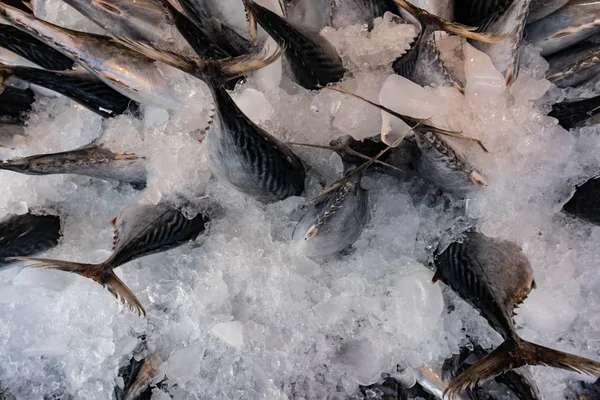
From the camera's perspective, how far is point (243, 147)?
0.96 m

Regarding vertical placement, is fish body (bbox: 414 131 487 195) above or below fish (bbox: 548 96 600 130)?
below

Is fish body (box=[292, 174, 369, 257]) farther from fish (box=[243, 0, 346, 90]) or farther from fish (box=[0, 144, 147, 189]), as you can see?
fish (box=[0, 144, 147, 189])

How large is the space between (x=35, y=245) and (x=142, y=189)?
0.30 m

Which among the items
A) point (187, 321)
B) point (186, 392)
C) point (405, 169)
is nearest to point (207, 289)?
point (187, 321)

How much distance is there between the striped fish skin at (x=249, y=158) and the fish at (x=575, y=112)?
610 millimetres

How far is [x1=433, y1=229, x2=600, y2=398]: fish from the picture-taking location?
88 centimetres

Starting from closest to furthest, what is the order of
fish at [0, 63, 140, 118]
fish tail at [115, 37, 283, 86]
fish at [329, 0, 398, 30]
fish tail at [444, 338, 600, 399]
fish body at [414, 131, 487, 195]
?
1. fish tail at [115, 37, 283, 86]
2. fish tail at [444, 338, 600, 399]
3. fish body at [414, 131, 487, 195]
4. fish at [0, 63, 140, 118]
5. fish at [329, 0, 398, 30]

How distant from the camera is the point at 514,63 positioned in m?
1.09

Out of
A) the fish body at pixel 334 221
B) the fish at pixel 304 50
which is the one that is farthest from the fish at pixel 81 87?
the fish body at pixel 334 221

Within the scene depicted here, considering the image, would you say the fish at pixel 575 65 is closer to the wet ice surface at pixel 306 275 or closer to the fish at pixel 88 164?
the wet ice surface at pixel 306 275

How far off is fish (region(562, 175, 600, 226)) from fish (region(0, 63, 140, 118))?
42.3 inches

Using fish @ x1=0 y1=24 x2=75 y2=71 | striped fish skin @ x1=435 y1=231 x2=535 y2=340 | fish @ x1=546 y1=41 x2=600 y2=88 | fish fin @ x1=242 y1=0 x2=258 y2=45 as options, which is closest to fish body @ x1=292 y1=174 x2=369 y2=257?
striped fish skin @ x1=435 y1=231 x2=535 y2=340

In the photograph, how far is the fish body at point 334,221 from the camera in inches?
39.6

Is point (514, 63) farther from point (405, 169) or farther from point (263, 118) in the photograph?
point (263, 118)
